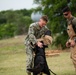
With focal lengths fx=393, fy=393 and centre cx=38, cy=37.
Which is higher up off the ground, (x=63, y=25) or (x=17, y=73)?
(x=63, y=25)

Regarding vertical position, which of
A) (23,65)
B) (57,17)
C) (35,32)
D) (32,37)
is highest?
(57,17)

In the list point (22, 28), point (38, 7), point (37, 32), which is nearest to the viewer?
point (37, 32)

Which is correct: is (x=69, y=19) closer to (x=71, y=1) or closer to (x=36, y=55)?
(x=36, y=55)

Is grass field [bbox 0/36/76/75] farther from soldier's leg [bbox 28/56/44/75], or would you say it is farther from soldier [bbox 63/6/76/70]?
soldier [bbox 63/6/76/70]

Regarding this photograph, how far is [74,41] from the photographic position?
33.7ft

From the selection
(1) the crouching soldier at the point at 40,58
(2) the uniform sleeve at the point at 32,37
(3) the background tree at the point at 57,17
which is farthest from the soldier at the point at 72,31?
(3) the background tree at the point at 57,17

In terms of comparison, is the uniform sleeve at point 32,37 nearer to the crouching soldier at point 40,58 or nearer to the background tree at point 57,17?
the crouching soldier at point 40,58

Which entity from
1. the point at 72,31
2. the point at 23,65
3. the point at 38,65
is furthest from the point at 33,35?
the point at 23,65

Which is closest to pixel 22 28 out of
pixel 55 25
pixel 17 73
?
pixel 55 25

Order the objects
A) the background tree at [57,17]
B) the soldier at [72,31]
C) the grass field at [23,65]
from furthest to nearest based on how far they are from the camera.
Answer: the background tree at [57,17]
the grass field at [23,65]
the soldier at [72,31]

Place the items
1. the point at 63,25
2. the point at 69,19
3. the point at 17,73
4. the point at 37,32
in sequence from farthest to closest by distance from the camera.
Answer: the point at 63,25
the point at 17,73
the point at 37,32
the point at 69,19

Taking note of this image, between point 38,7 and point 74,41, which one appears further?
point 38,7

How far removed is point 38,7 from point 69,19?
24.9 metres

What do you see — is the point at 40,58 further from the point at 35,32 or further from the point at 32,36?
the point at 35,32
